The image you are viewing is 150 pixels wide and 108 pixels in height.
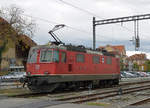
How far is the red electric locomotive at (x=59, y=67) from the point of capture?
19714 millimetres

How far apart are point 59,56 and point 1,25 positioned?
47.9 feet

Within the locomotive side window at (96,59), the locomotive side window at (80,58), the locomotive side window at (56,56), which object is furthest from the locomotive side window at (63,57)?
the locomotive side window at (96,59)

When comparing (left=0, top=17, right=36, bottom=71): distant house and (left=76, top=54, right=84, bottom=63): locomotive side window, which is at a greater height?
(left=0, top=17, right=36, bottom=71): distant house

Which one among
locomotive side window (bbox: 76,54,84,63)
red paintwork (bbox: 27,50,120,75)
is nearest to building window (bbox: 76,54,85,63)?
locomotive side window (bbox: 76,54,84,63)

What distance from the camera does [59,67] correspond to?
20.1 m

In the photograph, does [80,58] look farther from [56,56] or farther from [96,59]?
[56,56]

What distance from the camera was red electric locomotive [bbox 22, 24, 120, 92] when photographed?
19714 mm

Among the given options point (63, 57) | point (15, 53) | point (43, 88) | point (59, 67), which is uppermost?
point (15, 53)

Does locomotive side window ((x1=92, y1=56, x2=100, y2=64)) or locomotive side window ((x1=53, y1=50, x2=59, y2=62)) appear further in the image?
locomotive side window ((x1=92, y1=56, x2=100, y2=64))

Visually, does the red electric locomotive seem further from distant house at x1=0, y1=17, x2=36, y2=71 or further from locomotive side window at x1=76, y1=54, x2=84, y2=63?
distant house at x1=0, y1=17, x2=36, y2=71

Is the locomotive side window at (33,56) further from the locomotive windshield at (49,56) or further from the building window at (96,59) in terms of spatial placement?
the building window at (96,59)

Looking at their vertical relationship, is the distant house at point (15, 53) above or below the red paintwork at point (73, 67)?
above

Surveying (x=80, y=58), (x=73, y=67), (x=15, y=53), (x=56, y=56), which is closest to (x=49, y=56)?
(x=56, y=56)

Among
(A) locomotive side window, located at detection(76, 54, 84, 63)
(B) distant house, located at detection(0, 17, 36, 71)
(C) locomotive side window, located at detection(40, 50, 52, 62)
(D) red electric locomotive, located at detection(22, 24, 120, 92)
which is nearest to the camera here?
(D) red electric locomotive, located at detection(22, 24, 120, 92)
